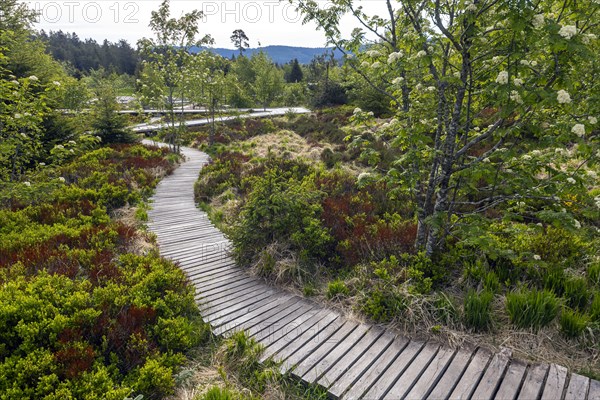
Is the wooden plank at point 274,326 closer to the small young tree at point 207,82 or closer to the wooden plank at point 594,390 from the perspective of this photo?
the wooden plank at point 594,390

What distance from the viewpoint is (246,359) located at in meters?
3.56

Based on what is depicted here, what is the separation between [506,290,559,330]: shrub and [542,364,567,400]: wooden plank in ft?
1.76

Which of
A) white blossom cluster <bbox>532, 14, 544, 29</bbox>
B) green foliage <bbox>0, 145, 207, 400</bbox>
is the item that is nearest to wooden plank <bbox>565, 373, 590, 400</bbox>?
white blossom cluster <bbox>532, 14, 544, 29</bbox>

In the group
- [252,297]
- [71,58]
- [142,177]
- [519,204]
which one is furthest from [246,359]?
[71,58]

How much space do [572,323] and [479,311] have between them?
87cm

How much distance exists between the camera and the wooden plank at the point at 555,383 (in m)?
2.91

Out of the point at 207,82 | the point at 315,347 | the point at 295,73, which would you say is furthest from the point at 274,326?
the point at 295,73

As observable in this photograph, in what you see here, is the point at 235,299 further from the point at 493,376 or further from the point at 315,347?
the point at 493,376

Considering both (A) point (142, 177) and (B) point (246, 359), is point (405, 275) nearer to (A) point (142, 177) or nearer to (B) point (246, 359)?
(B) point (246, 359)

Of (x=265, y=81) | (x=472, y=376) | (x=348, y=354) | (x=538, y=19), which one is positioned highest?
(x=265, y=81)

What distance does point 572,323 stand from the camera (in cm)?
350

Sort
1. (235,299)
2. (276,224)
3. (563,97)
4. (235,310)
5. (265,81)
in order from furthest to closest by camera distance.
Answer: (265,81) < (276,224) < (235,299) < (235,310) < (563,97)

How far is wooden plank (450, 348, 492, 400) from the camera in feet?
9.90

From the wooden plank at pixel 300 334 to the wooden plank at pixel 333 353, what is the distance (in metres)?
0.33
